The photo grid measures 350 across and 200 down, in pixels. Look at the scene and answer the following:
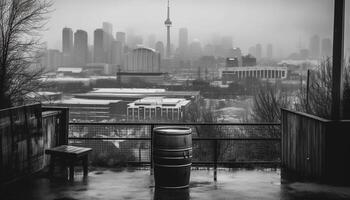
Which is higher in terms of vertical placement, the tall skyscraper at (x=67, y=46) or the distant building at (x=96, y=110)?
the tall skyscraper at (x=67, y=46)

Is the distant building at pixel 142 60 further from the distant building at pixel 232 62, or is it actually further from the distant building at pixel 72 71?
the distant building at pixel 232 62

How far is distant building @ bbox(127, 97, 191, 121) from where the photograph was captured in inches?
1029

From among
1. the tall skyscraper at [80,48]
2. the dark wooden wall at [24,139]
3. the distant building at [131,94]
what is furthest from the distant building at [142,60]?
the dark wooden wall at [24,139]

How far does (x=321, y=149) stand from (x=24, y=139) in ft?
16.2

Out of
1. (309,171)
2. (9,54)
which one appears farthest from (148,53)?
(309,171)

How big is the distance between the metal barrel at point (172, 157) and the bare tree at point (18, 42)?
34.8ft

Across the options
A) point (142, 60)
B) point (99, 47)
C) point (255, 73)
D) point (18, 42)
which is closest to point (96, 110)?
point (18, 42)

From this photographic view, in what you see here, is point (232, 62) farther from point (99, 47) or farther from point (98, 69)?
point (99, 47)

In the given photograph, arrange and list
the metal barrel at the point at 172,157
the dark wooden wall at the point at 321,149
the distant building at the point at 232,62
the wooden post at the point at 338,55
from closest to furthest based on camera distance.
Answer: the metal barrel at the point at 172,157
the dark wooden wall at the point at 321,149
the wooden post at the point at 338,55
the distant building at the point at 232,62

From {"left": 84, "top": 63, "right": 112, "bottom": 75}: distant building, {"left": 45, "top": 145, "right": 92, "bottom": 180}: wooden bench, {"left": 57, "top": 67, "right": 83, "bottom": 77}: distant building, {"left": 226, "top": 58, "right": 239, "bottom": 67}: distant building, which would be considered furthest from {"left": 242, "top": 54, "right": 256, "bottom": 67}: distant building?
{"left": 45, "top": 145, "right": 92, "bottom": 180}: wooden bench

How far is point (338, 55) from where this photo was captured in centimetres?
802

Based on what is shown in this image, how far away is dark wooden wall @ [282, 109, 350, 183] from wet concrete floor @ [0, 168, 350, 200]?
32 centimetres

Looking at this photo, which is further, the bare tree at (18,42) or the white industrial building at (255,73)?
the white industrial building at (255,73)

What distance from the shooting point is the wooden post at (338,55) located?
802cm
